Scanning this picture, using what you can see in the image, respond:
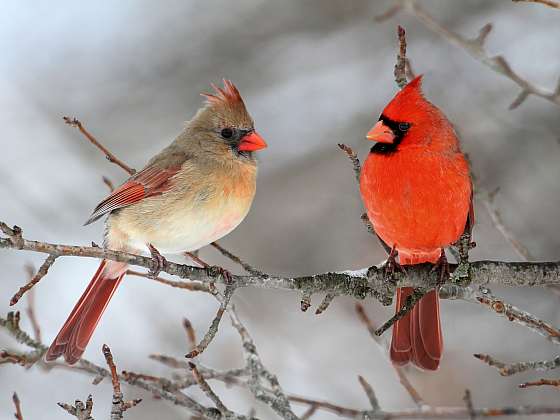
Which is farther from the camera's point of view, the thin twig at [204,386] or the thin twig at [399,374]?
the thin twig at [399,374]

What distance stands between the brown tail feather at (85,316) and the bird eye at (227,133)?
2.43 feet

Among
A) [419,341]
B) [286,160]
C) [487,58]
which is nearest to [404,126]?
[487,58]

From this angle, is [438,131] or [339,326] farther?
[339,326]

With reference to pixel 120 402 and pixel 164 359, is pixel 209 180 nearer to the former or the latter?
pixel 164 359

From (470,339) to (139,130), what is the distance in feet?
10.1

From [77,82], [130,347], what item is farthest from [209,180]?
[77,82]

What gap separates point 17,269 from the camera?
20.1 ft

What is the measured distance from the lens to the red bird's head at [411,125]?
3168 millimetres

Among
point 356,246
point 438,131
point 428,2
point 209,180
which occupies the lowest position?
point 209,180

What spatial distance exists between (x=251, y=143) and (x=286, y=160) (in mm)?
2872

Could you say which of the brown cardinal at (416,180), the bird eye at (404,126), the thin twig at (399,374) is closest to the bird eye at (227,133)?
the brown cardinal at (416,180)

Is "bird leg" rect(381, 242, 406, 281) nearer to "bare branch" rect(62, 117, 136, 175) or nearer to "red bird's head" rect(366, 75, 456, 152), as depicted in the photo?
"red bird's head" rect(366, 75, 456, 152)

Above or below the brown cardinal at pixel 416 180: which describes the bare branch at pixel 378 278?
below

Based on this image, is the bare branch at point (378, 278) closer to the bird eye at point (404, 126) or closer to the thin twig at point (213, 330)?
the thin twig at point (213, 330)
